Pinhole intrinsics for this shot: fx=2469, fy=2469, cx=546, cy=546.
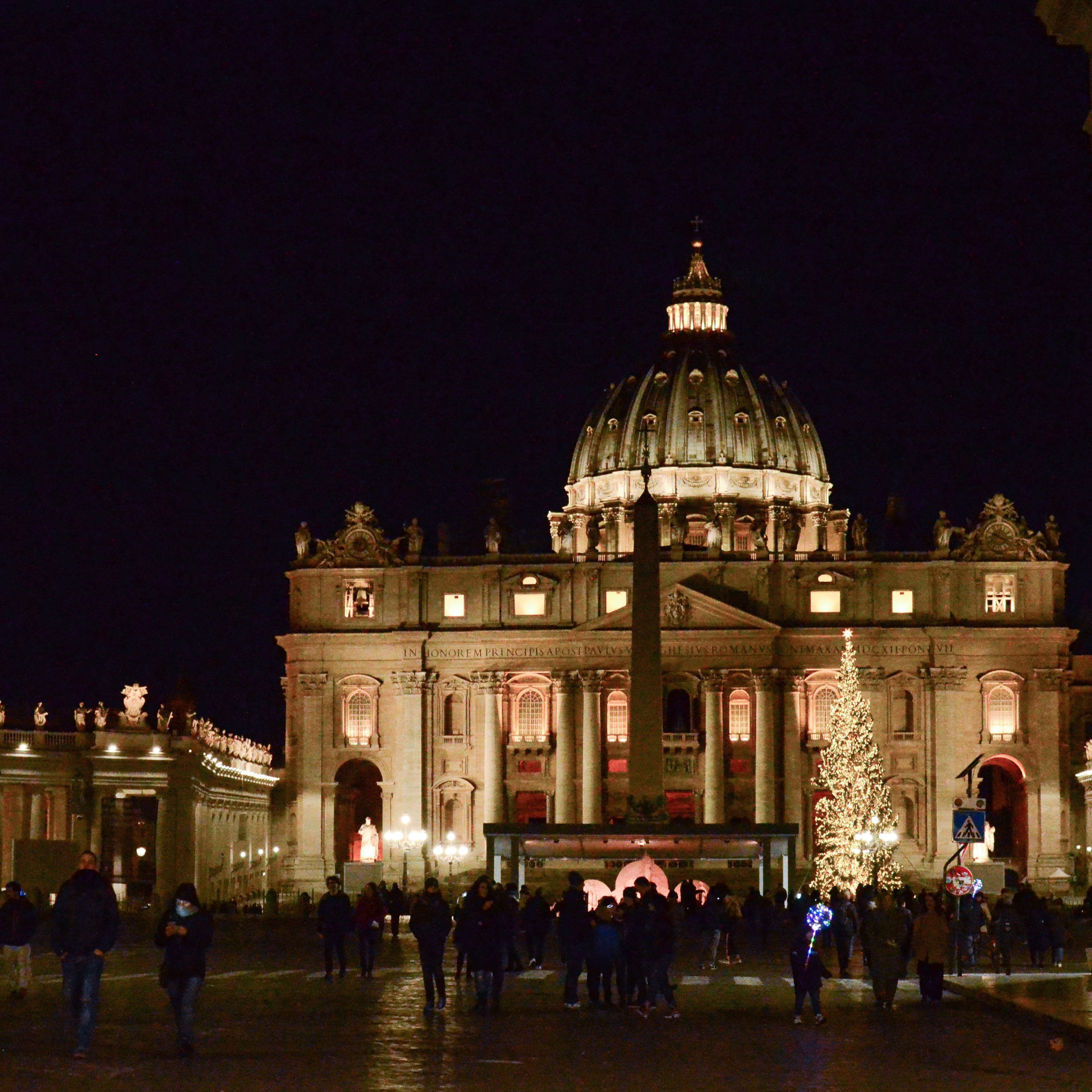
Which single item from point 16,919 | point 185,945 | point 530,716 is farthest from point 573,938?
point 530,716

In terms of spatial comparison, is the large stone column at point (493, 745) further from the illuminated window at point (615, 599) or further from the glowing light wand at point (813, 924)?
the glowing light wand at point (813, 924)

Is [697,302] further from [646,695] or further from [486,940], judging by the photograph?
[486,940]

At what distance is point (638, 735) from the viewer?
7275 cm

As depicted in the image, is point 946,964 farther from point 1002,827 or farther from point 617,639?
point 1002,827

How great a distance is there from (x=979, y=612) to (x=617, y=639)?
652 inches

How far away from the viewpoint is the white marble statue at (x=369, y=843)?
10750 centimetres

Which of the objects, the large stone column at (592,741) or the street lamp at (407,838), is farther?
the large stone column at (592,741)

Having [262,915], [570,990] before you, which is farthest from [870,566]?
[570,990]

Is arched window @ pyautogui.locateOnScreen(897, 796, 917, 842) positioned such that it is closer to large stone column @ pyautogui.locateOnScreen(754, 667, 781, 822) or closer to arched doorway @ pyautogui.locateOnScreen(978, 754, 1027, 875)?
arched doorway @ pyautogui.locateOnScreen(978, 754, 1027, 875)

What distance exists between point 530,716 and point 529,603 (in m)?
5.28

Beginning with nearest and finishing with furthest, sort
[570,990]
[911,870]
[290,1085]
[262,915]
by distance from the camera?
1. [290,1085]
2. [570,990]
3. [262,915]
4. [911,870]

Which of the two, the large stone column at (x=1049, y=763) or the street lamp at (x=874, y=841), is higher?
the large stone column at (x=1049, y=763)

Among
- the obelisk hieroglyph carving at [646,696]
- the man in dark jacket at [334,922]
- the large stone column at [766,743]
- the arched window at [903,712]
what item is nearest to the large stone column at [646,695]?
the obelisk hieroglyph carving at [646,696]

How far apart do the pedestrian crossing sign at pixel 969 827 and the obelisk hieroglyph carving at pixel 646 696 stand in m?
29.9
